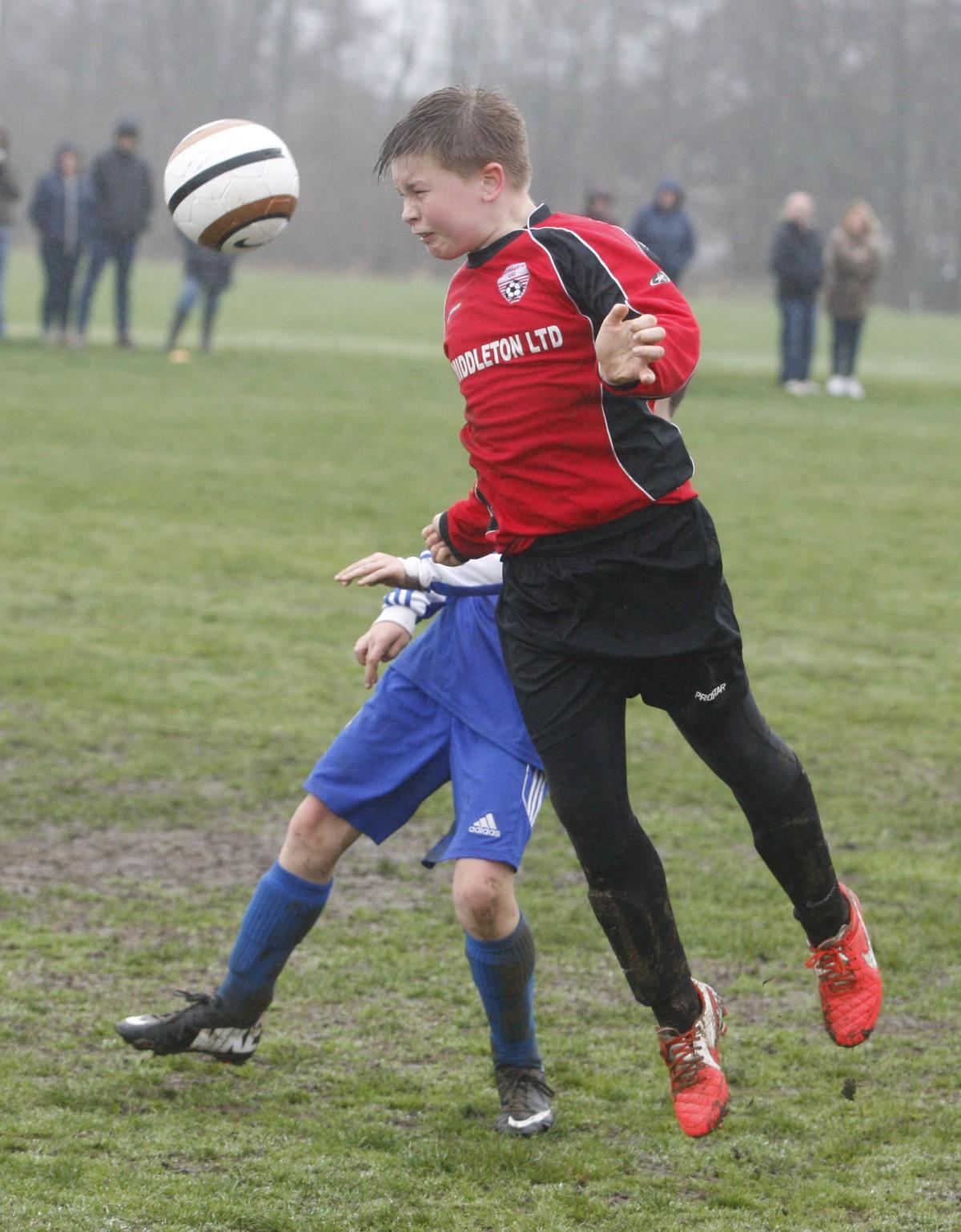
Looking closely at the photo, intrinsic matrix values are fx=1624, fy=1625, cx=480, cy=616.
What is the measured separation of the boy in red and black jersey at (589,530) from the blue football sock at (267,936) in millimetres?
758

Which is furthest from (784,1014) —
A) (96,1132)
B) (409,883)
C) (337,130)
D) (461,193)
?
(337,130)

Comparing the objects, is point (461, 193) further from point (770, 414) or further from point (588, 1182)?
point (770, 414)

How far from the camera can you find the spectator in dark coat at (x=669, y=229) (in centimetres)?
1714

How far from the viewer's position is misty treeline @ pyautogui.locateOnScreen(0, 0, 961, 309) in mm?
56812

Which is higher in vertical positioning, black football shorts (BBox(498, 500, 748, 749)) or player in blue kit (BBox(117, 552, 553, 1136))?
black football shorts (BBox(498, 500, 748, 749))

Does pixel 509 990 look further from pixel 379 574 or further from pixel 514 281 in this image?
pixel 514 281

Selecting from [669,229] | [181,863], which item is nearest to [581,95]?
[669,229]

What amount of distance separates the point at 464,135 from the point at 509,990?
1798 mm

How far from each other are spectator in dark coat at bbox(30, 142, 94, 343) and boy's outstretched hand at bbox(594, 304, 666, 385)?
15530mm

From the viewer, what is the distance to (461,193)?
313 cm

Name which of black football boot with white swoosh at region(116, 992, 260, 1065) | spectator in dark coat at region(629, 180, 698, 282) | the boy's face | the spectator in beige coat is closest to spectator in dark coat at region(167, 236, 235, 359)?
spectator in dark coat at region(629, 180, 698, 282)

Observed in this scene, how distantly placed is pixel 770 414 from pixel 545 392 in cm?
1339

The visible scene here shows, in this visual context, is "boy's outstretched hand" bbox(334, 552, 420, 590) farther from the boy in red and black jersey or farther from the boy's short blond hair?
the boy's short blond hair

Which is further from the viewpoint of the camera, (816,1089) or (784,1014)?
(784,1014)
